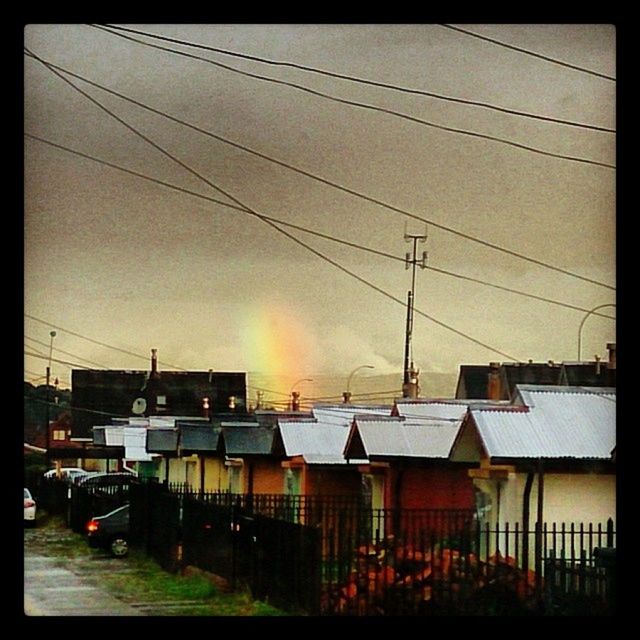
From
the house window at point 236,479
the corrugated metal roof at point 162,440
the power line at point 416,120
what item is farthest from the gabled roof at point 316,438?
the power line at point 416,120

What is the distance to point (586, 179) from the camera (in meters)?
4.30

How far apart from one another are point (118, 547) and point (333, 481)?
2.64 ft

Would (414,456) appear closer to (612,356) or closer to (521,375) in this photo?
(521,375)

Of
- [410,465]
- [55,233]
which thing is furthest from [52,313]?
[410,465]

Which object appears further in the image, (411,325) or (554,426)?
(411,325)

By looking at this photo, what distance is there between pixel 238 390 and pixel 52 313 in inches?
28.0

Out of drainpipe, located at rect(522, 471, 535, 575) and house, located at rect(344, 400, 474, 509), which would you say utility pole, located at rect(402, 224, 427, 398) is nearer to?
house, located at rect(344, 400, 474, 509)

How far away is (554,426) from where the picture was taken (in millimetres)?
4207

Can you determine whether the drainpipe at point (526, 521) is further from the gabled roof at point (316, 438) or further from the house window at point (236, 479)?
the house window at point (236, 479)

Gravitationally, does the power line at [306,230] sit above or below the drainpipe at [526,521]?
above

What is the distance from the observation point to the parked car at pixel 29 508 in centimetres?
417

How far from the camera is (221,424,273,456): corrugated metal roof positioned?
4.32 meters

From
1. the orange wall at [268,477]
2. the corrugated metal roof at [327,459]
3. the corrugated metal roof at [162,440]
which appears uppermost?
the corrugated metal roof at [162,440]

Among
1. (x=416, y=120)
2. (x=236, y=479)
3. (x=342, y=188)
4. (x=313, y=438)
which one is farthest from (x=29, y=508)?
(x=416, y=120)
